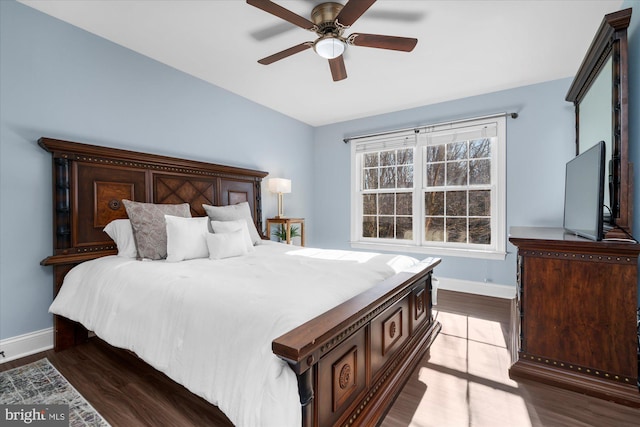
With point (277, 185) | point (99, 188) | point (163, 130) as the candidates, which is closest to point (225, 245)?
point (99, 188)

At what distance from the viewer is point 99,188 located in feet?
8.32

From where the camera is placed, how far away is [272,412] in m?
1.00

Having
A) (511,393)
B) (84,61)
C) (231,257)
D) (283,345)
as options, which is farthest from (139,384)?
(84,61)

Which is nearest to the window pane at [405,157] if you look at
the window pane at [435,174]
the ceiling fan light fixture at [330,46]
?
the window pane at [435,174]

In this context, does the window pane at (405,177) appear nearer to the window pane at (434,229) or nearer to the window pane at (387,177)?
the window pane at (387,177)

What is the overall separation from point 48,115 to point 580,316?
13.5ft

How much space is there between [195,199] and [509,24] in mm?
3408

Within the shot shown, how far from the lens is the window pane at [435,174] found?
4.20 metres

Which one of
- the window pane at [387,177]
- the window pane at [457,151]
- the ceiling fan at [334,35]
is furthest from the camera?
the window pane at [387,177]

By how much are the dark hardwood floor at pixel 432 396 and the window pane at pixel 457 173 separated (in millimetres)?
2303

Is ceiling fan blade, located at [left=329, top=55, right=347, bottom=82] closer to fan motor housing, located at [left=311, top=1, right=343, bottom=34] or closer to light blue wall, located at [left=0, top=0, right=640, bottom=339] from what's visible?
fan motor housing, located at [left=311, top=1, right=343, bottom=34]

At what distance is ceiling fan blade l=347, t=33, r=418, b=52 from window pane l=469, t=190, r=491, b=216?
249 centimetres

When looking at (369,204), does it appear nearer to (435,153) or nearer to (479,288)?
(435,153)

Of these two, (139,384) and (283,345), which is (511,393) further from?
(139,384)
